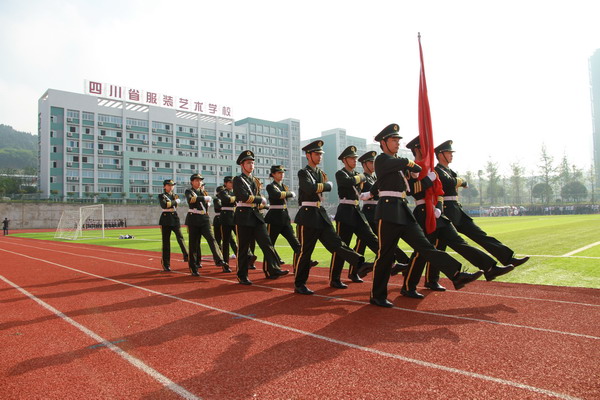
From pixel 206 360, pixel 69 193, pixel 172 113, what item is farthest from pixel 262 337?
pixel 172 113

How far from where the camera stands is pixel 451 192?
21.2ft

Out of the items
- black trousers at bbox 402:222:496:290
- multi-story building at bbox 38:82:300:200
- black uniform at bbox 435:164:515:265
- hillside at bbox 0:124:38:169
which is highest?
hillside at bbox 0:124:38:169

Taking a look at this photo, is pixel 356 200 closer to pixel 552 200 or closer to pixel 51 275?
pixel 51 275

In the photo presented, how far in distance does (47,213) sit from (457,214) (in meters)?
48.4

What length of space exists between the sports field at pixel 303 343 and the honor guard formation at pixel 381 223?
424 millimetres

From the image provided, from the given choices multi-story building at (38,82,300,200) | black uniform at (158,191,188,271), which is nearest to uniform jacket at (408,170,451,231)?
black uniform at (158,191,188,271)

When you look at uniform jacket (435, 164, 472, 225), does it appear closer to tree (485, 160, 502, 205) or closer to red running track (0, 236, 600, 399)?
red running track (0, 236, 600, 399)

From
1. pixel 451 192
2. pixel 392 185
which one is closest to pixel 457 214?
pixel 451 192

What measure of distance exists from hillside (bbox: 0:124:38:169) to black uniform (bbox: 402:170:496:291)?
498ft

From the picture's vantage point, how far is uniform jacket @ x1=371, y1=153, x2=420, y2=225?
5.14 meters

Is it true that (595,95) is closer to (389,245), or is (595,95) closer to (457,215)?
(457,215)

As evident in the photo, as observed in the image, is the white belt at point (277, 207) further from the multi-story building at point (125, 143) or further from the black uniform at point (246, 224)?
the multi-story building at point (125, 143)

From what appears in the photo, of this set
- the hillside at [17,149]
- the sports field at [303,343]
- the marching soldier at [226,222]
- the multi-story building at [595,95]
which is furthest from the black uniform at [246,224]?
the multi-story building at [595,95]

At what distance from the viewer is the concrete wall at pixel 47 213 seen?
4200 cm
